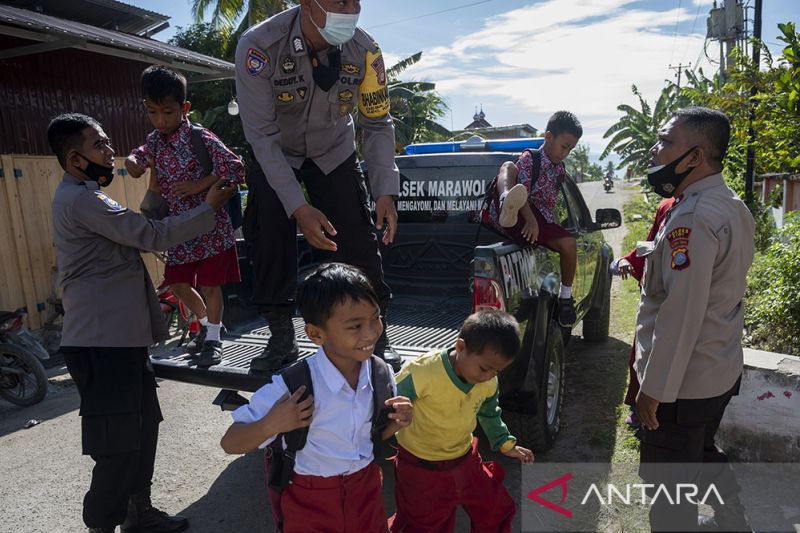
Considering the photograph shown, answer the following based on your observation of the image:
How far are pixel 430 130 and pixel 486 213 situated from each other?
2271cm

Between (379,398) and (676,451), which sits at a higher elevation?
(379,398)

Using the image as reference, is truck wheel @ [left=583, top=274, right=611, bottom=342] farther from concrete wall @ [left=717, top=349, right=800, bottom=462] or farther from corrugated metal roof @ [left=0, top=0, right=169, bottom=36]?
corrugated metal roof @ [left=0, top=0, right=169, bottom=36]

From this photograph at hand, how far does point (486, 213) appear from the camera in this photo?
4336 mm

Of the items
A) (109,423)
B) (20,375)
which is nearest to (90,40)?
(20,375)

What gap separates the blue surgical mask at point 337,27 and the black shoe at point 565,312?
2.29m

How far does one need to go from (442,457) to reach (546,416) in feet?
4.68

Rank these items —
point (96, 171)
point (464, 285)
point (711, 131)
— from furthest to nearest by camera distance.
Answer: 1. point (464, 285)
2. point (96, 171)
3. point (711, 131)

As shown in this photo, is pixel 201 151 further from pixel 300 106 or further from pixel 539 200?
pixel 539 200

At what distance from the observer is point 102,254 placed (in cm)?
277

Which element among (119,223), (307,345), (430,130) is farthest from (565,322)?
(430,130)

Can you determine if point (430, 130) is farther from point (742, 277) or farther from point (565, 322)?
point (742, 277)

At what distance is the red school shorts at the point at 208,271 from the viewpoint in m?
3.41

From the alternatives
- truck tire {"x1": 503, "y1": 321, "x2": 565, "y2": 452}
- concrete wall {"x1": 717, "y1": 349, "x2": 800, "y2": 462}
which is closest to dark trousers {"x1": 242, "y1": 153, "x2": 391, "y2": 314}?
truck tire {"x1": 503, "y1": 321, "x2": 565, "y2": 452}

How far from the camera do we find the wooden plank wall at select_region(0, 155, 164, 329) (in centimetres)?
758
